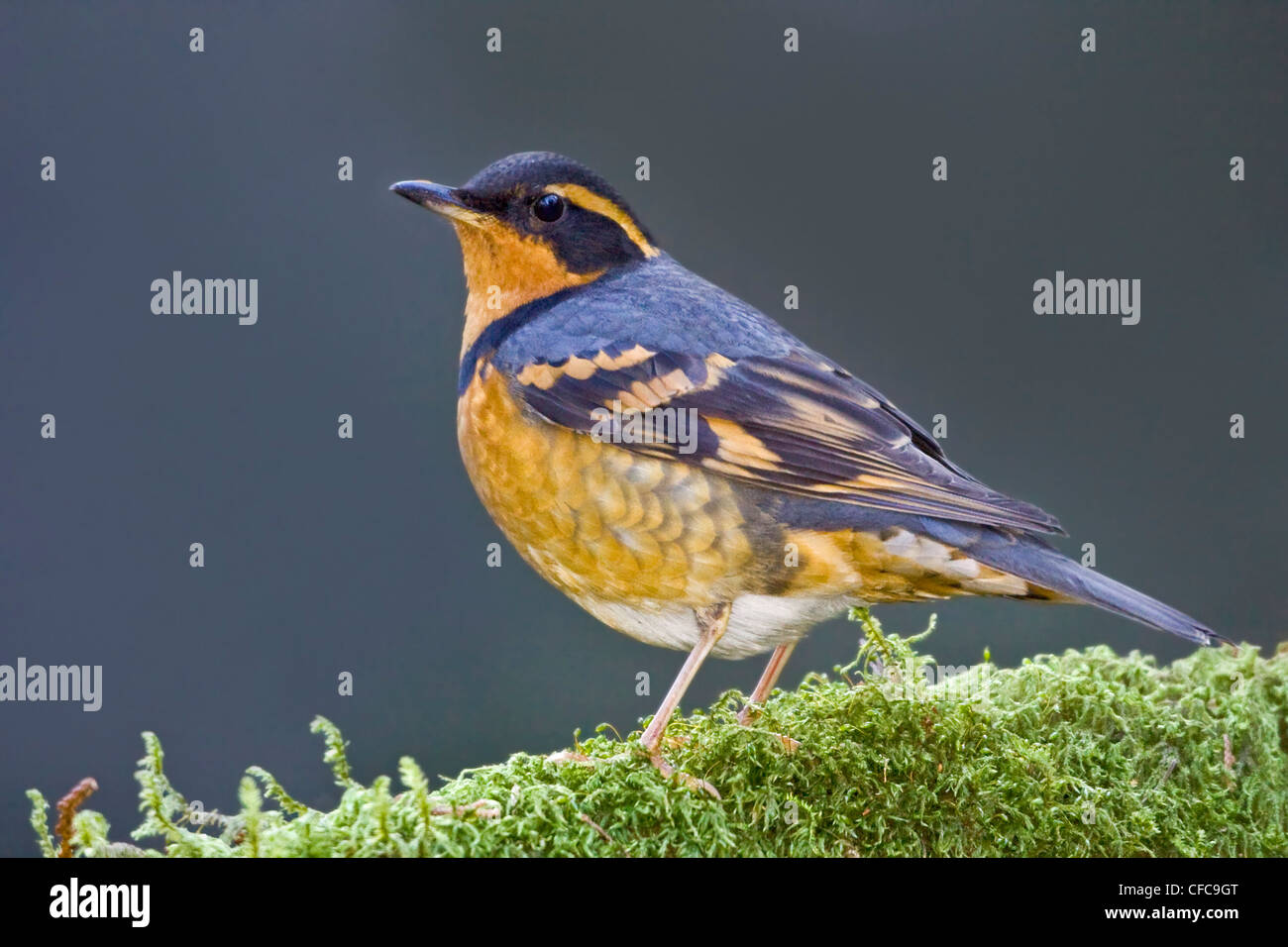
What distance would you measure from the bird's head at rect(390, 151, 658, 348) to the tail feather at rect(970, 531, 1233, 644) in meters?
1.54

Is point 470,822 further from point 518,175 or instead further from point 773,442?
point 518,175

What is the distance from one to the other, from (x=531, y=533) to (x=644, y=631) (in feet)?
1.41

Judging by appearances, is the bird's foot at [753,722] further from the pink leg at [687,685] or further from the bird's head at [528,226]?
the bird's head at [528,226]

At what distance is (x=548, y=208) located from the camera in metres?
3.61

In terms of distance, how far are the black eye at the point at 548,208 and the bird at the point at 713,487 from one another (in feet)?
1.01

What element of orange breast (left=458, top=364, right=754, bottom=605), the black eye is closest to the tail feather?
orange breast (left=458, top=364, right=754, bottom=605)

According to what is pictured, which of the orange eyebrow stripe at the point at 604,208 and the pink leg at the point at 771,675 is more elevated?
the orange eyebrow stripe at the point at 604,208

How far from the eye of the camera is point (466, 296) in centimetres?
384

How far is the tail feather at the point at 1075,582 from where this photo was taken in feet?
8.32

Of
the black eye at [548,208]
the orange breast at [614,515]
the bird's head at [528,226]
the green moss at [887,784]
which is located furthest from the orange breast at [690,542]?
the black eye at [548,208]

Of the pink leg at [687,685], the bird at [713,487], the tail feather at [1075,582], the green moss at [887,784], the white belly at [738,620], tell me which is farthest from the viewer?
the white belly at [738,620]

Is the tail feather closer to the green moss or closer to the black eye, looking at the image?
the green moss

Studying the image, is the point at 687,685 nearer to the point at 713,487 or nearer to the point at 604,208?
the point at 713,487
